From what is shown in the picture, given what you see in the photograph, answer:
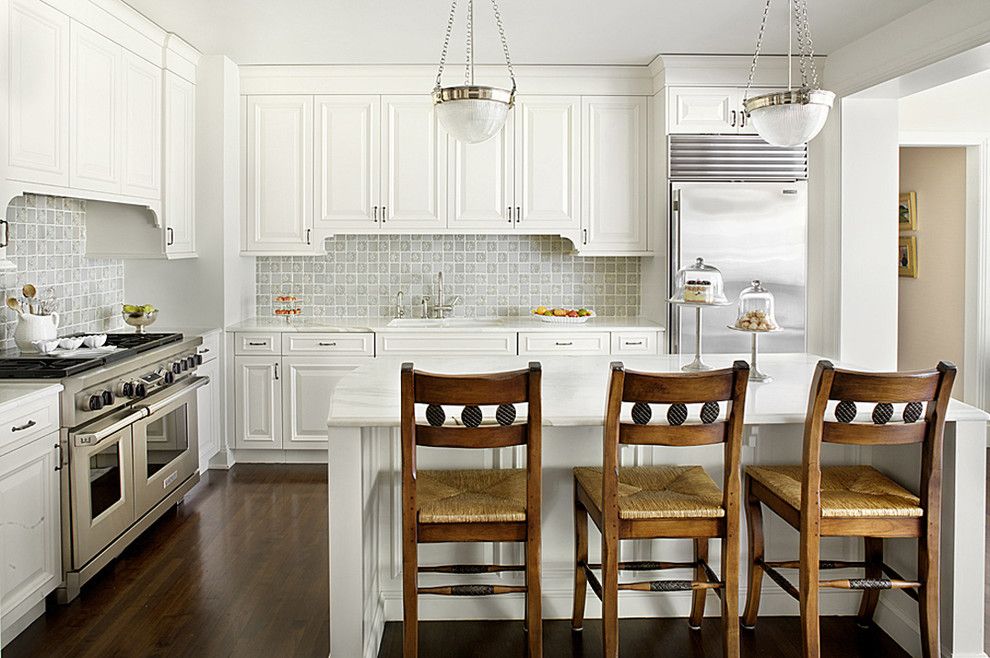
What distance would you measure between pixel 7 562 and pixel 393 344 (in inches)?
114

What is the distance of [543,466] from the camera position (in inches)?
127

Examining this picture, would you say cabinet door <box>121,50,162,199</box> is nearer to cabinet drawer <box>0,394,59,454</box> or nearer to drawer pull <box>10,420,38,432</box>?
cabinet drawer <box>0,394,59,454</box>

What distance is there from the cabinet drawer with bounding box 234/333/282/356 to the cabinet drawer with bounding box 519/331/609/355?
5.16 ft

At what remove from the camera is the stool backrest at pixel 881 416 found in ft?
8.64

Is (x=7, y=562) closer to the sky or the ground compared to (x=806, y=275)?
closer to the ground

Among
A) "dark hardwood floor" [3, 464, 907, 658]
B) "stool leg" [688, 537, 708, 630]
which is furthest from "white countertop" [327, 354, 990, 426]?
"dark hardwood floor" [3, 464, 907, 658]

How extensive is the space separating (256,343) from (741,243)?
3115 mm

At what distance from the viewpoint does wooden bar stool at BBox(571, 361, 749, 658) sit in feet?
8.54

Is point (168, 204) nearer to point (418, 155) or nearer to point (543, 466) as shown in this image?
point (418, 155)

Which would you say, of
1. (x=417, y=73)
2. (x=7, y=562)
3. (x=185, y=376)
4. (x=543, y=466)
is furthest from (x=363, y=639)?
(x=417, y=73)

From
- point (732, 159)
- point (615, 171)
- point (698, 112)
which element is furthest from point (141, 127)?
point (732, 159)

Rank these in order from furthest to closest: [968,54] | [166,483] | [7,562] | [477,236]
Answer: [477,236] < [166,483] < [968,54] < [7,562]

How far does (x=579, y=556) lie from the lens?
3070 mm

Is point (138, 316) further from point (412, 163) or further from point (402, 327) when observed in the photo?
point (412, 163)
